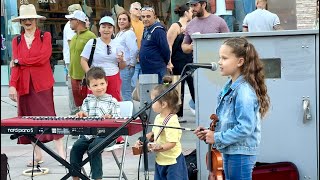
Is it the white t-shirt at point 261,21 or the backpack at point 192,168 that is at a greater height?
the white t-shirt at point 261,21

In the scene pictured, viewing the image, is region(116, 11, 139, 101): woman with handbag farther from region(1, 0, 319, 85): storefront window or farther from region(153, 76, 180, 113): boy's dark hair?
region(153, 76, 180, 113): boy's dark hair

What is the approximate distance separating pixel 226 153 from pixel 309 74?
4.81 ft

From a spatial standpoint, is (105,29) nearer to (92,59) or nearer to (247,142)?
(92,59)

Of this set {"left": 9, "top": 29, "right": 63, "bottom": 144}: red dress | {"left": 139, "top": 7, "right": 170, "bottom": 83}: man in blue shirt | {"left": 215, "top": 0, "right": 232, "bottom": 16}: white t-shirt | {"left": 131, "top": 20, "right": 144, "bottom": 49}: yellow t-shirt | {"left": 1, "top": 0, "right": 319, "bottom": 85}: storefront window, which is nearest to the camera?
{"left": 9, "top": 29, "right": 63, "bottom": 144}: red dress

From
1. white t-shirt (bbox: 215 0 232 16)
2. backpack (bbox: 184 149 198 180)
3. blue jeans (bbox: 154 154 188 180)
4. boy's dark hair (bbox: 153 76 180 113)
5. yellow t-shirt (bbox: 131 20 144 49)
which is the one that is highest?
white t-shirt (bbox: 215 0 232 16)

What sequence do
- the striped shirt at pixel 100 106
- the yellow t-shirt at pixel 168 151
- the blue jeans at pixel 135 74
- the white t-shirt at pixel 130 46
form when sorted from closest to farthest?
the yellow t-shirt at pixel 168 151 < the striped shirt at pixel 100 106 < the white t-shirt at pixel 130 46 < the blue jeans at pixel 135 74

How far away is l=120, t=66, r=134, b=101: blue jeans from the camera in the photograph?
9.66 meters

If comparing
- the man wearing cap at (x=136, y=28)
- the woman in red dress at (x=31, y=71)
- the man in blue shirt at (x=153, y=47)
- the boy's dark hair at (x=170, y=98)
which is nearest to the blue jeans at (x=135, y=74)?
the man wearing cap at (x=136, y=28)

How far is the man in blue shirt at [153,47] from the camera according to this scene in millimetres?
8672

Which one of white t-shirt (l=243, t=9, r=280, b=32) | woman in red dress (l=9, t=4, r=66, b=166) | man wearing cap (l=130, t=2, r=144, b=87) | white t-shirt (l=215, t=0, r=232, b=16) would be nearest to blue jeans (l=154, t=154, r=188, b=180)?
woman in red dress (l=9, t=4, r=66, b=166)

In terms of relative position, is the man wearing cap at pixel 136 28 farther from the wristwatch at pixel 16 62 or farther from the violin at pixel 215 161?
the violin at pixel 215 161

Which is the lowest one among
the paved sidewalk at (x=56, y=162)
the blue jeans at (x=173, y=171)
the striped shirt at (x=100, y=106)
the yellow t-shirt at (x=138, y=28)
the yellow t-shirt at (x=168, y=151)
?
the paved sidewalk at (x=56, y=162)

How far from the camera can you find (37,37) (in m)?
7.00

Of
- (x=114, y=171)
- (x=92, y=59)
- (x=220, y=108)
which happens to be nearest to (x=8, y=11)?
(x=92, y=59)
